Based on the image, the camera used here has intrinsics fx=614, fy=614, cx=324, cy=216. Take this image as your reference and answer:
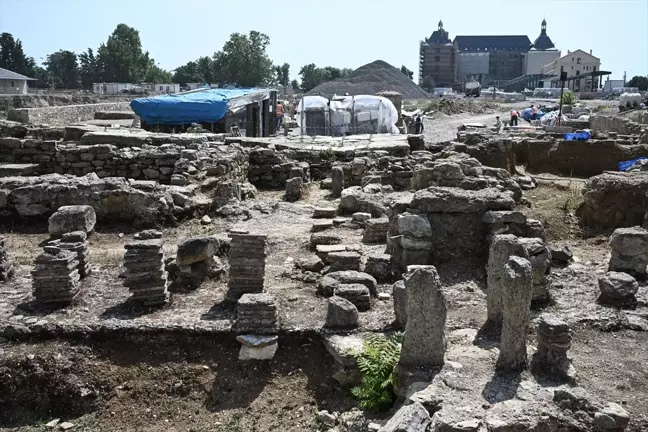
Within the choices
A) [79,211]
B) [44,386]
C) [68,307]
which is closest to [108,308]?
[68,307]

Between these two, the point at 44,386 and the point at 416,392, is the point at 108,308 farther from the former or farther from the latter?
the point at 416,392

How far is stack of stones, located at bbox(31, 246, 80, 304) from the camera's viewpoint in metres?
7.06

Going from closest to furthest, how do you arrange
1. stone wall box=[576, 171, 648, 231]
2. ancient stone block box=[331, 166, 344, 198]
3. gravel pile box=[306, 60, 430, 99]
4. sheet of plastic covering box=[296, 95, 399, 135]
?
stone wall box=[576, 171, 648, 231] → ancient stone block box=[331, 166, 344, 198] → sheet of plastic covering box=[296, 95, 399, 135] → gravel pile box=[306, 60, 430, 99]

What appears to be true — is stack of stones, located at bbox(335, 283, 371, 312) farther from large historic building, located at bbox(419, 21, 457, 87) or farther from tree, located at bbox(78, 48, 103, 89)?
large historic building, located at bbox(419, 21, 457, 87)

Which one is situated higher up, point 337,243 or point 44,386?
point 337,243

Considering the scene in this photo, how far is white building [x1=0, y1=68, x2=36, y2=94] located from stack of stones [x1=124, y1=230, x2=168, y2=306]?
49223mm

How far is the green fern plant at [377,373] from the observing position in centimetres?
551

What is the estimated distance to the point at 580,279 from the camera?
788 cm

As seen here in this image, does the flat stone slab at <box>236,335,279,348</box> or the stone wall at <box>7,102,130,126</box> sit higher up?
the stone wall at <box>7,102,130,126</box>

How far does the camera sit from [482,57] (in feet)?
390

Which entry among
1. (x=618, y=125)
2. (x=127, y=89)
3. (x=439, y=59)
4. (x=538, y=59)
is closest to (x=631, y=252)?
(x=618, y=125)

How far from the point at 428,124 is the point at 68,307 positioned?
34250 millimetres

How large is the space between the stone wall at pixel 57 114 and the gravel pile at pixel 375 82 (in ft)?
108

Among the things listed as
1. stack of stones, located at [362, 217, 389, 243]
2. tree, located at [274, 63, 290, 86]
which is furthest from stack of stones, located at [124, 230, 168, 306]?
tree, located at [274, 63, 290, 86]
